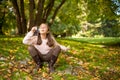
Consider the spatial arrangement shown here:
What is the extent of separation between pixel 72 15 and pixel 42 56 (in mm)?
23555

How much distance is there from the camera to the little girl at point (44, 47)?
32.3 feet

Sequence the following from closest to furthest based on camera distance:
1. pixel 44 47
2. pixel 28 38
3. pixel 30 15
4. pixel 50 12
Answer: pixel 28 38 → pixel 44 47 → pixel 30 15 → pixel 50 12

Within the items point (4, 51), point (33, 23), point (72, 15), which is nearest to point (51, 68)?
point (4, 51)

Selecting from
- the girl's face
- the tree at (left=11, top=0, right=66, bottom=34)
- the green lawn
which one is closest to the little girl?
the girl's face

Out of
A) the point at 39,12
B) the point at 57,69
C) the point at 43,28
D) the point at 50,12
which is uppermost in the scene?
the point at 43,28

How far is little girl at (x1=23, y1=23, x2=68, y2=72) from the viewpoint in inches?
388

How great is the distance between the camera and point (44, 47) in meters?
10.0

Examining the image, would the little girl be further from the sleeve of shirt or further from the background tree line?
the background tree line

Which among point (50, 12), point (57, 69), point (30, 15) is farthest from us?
point (50, 12)

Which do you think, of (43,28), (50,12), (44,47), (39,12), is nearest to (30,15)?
(39,12)

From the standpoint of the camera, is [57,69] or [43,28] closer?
[43,28]

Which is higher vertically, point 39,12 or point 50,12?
point 39,12

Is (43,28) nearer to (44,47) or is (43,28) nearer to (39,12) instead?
(44,47)

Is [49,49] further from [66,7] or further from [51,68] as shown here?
[66,7]
